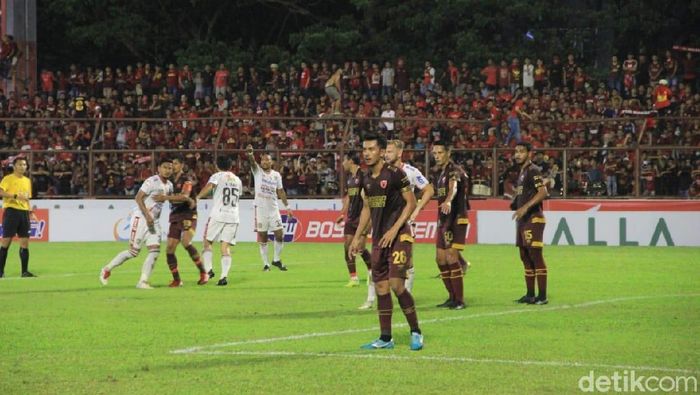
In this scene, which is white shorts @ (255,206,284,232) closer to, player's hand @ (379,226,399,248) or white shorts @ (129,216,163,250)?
white shorts @ (129,216,163,250)

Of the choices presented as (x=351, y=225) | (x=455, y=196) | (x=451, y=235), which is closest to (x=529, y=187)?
(x=455, y=196)

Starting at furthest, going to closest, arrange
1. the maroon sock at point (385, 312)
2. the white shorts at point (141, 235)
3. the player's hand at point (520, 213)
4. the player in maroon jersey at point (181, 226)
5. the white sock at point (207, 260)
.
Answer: the white sock at point (207, 260) < the player in maroon jersey at point (181, 226) < the white shorts at point (141, 235) < the player's hand at point (520, 213) < the maroon sock at point (385, 312)

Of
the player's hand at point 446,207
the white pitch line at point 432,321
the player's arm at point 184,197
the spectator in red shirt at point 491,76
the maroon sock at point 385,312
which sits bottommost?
the white pitch line at point 432,321

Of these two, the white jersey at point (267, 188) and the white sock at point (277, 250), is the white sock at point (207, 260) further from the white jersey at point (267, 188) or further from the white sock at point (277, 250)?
the white jersey at point (267, 188)

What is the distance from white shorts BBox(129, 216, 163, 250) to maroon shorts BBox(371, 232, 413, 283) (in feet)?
26.7

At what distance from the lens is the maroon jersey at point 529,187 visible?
16703 mm

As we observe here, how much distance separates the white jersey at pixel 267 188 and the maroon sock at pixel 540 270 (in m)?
9.24

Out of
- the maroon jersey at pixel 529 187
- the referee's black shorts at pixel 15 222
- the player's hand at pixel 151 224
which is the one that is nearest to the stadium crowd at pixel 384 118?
the referee's black shorts at pixel 15 222

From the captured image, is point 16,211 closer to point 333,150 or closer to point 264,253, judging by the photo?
point 264,253

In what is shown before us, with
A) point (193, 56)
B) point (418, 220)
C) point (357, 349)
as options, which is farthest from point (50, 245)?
point (357, 349)

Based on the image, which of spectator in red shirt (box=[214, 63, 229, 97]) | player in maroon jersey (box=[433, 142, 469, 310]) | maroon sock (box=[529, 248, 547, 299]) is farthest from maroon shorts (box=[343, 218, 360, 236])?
spectator in red shirt (box=[214, 63, 229, 97])

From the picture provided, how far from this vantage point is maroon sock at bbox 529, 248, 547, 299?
16656 mm

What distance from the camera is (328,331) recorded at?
13.8 metres

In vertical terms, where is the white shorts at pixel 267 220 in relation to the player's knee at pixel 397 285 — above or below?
above
